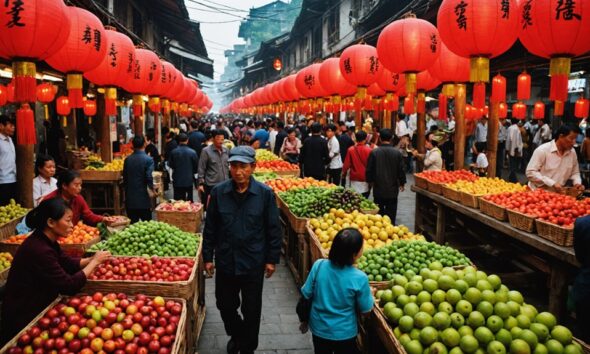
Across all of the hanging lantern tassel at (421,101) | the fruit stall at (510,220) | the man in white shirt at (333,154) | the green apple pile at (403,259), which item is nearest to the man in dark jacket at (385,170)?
the fruit stall at (510,220)

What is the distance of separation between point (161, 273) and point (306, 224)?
2.55 meters

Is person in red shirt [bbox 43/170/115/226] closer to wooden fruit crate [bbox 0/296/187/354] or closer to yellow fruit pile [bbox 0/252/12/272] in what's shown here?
yellow fruit pile [bbox 0/252/12/272]

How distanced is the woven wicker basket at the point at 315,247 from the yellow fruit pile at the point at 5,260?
365cm

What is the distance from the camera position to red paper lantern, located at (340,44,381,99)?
350 inches

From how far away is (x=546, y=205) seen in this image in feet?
18.5

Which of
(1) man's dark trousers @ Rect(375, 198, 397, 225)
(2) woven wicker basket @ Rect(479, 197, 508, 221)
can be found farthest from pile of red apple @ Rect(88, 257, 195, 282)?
(1) man's dark trousers @ Rect(375, 198, 397, 225)

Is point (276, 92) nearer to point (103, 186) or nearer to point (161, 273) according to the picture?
point (103, 186)

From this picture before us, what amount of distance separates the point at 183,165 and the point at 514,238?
6.03 meters

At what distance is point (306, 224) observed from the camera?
21.5 ft

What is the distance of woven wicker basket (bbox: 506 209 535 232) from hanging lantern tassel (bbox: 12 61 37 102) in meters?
5.94

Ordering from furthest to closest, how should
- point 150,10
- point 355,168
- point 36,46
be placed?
point 150,10, point 355,168, point 36,46

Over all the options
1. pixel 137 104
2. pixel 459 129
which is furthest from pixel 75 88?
pixel 459 129

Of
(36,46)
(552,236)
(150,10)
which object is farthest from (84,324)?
(150,10)

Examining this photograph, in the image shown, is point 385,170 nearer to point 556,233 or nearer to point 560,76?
point 560,76
